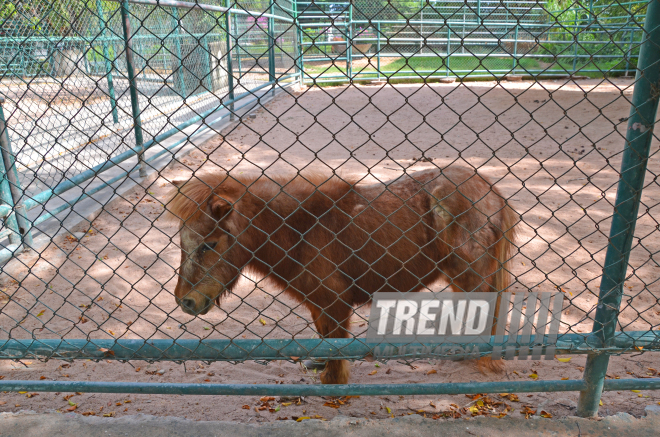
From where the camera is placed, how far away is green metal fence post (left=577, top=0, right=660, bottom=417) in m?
1.96

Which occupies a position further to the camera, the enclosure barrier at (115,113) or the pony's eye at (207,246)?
the enclosure barrier at (115,113)

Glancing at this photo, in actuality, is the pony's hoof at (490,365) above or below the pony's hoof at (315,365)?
above

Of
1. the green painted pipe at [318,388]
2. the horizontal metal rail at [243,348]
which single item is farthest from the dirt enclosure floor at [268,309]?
the green painted pipe at [318,388]

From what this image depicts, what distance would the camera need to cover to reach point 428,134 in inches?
392

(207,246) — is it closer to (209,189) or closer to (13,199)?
(209,189)

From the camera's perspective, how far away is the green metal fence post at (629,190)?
6.44ft

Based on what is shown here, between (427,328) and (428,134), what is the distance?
6.90m

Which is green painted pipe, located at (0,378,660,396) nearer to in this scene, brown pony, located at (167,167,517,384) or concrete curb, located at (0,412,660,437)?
concrete curb, located at (0,412,660,437)

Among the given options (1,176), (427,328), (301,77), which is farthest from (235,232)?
(301,77)

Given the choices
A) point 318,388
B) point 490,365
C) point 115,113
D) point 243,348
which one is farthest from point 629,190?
point 115,113

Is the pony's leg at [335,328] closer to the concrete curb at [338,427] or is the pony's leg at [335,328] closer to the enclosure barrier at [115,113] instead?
the concrete curb at [338,427]

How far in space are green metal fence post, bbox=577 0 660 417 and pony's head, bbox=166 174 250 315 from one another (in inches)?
74.5

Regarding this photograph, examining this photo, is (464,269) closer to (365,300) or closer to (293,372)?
(365,300)

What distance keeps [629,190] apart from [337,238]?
144 centimetres
